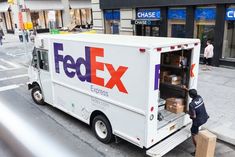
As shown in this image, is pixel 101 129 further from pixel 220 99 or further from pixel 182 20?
pixel 182 20

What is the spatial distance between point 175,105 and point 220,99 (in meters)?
4.21

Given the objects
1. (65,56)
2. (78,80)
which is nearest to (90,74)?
(78,80)

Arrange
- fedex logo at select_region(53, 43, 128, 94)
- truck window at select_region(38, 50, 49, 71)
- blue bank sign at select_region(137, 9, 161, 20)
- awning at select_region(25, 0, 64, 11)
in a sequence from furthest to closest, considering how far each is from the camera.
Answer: awning at select_region(25, 0, 64, 11) < blue bank sign at select_region(137, 9, 161, 20) < truck window at select_region(38, 50, 49, 71) < fedex logo at select_region(53, 43, 128, 94)

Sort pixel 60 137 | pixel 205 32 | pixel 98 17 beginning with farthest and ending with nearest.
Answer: pixel 98 17 < pixel 205 32 < pixel 60 137

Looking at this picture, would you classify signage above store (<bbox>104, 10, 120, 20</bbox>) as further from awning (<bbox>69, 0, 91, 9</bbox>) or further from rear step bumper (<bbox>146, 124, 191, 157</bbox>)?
awning (<bbox>69, 0, 91, 9</bbox>)

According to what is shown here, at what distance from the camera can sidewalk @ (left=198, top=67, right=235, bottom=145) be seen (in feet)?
24.8

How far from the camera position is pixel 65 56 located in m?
7.77

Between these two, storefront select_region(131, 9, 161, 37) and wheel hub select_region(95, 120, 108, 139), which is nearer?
wheel hub select_region(95, 120, 108, 139)

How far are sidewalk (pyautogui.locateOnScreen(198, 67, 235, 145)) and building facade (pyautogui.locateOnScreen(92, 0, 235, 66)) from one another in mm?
1855

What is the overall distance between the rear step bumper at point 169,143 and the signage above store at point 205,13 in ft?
33.0

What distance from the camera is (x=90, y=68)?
6895 mm

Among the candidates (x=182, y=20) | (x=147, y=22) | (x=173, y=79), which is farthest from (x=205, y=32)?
(x=173, y=79)

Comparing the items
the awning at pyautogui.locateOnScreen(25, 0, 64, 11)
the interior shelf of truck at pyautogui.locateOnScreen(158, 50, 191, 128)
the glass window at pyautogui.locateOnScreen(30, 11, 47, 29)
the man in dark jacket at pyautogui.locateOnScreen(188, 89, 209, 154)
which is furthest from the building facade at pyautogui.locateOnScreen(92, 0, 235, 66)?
the glass window at pyautogui.locateOnScreen(30, 11, 47, 29)

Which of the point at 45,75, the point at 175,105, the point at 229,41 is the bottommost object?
the point at 175,105
